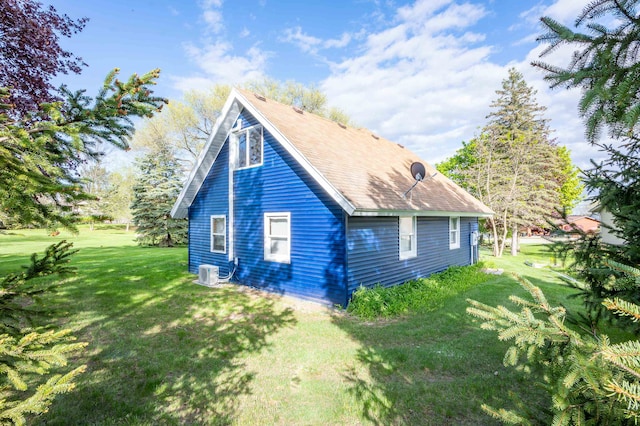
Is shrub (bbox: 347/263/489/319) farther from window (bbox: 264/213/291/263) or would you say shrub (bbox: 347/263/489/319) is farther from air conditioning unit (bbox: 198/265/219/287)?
air conditioning unit (bbox: 198/265/219/287)

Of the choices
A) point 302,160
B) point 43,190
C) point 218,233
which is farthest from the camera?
point 218,233

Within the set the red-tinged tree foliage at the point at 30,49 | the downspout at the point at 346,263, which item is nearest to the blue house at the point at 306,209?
the downspout at the point at 346,263

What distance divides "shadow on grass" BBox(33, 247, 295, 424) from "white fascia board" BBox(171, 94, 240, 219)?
3.97 m

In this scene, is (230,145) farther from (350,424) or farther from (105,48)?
(350,424)

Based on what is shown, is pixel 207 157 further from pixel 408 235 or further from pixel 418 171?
pixel 408 235

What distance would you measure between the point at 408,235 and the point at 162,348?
855 cm

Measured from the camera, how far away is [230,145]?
37.6 feet

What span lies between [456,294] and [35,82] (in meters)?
13.2

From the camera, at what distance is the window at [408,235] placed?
10.9 meters

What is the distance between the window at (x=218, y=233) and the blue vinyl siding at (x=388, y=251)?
19.4 feet

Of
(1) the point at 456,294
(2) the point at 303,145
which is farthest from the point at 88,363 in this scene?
(1) the point at 456,294

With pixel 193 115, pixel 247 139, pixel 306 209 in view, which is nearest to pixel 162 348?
pixel 306 209

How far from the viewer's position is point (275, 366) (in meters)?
5.05

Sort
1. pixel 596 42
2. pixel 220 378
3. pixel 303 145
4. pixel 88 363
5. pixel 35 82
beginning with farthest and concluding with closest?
1. pixel 303 145
2. pixel 35 82
3. pixel 88 363
4. pixel 220 378
5. pixel 596 42
